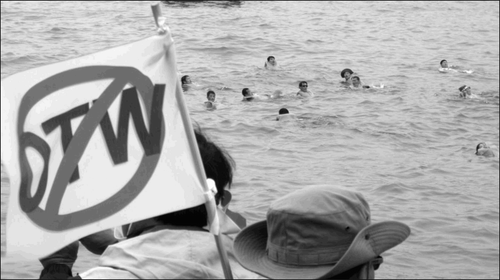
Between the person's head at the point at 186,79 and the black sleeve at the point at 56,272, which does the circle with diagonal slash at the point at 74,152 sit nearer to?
the black sleeve at the point at 56,272

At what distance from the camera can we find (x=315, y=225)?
110 inches

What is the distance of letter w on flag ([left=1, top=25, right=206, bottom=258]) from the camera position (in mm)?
2957

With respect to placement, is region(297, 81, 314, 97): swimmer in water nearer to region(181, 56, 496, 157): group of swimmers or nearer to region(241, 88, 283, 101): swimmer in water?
region(181, 56, 496, 157): group of swimmers

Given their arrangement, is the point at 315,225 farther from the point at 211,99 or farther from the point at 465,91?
the point at 465,91

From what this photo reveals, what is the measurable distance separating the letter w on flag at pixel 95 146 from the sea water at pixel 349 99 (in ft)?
0.50

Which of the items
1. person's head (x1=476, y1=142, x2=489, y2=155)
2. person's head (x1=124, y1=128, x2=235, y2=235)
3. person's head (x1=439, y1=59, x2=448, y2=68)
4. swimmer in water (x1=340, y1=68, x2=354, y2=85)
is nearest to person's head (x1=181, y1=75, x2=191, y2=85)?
swimmer in water (x1=340, y1=68, x2=354, y2=85)

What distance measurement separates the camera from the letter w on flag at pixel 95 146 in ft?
9.70

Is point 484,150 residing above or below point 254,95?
above

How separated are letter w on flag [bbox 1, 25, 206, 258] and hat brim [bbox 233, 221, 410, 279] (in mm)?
217

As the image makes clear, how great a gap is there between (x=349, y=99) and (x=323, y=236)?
1792 centimetres

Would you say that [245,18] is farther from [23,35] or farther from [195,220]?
[195,220]

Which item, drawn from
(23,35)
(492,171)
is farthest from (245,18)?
(492,171)

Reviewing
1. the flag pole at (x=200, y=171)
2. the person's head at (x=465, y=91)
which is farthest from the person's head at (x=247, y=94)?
the flag pole at (x=200, y=171)

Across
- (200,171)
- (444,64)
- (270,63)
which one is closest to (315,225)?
(200,171)
